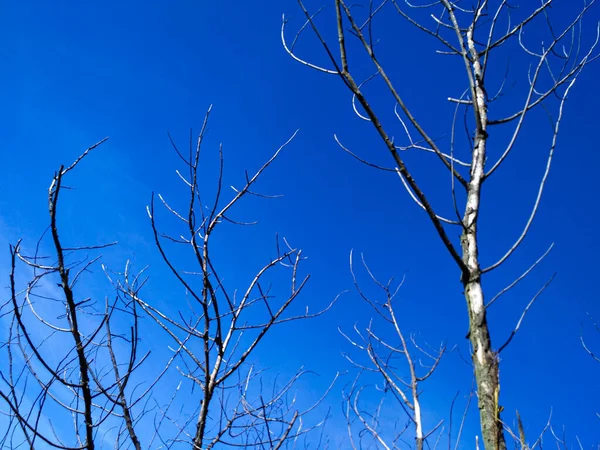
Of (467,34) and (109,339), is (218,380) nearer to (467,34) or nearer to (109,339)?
(109,339)

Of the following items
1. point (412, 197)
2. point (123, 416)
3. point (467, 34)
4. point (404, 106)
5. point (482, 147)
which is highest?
point (467, 34)

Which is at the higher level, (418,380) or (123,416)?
(418,380)

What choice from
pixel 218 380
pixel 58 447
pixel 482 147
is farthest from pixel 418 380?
pixel 58 447

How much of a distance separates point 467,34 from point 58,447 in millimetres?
2443

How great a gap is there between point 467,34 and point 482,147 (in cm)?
78

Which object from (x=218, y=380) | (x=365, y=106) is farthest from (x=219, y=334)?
(x=365, y=106)

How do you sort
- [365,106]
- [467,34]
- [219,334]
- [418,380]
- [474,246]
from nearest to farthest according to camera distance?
[365,106]
[474,246]
[219,334]
[467,34]
[418,380]

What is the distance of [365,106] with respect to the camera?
55.4 inches

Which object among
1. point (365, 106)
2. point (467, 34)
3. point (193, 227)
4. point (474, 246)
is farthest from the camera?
point (467, 34)

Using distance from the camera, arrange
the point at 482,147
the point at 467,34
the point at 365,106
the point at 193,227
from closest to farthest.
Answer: the point at 365,106
the point at 482,147
the point at 193,227
the point at 467,34

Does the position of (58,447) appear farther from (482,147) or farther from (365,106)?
(482,147)

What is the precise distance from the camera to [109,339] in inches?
74.2

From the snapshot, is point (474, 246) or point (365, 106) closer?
point (365, 106)

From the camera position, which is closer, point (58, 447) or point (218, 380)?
point (58, 447)
